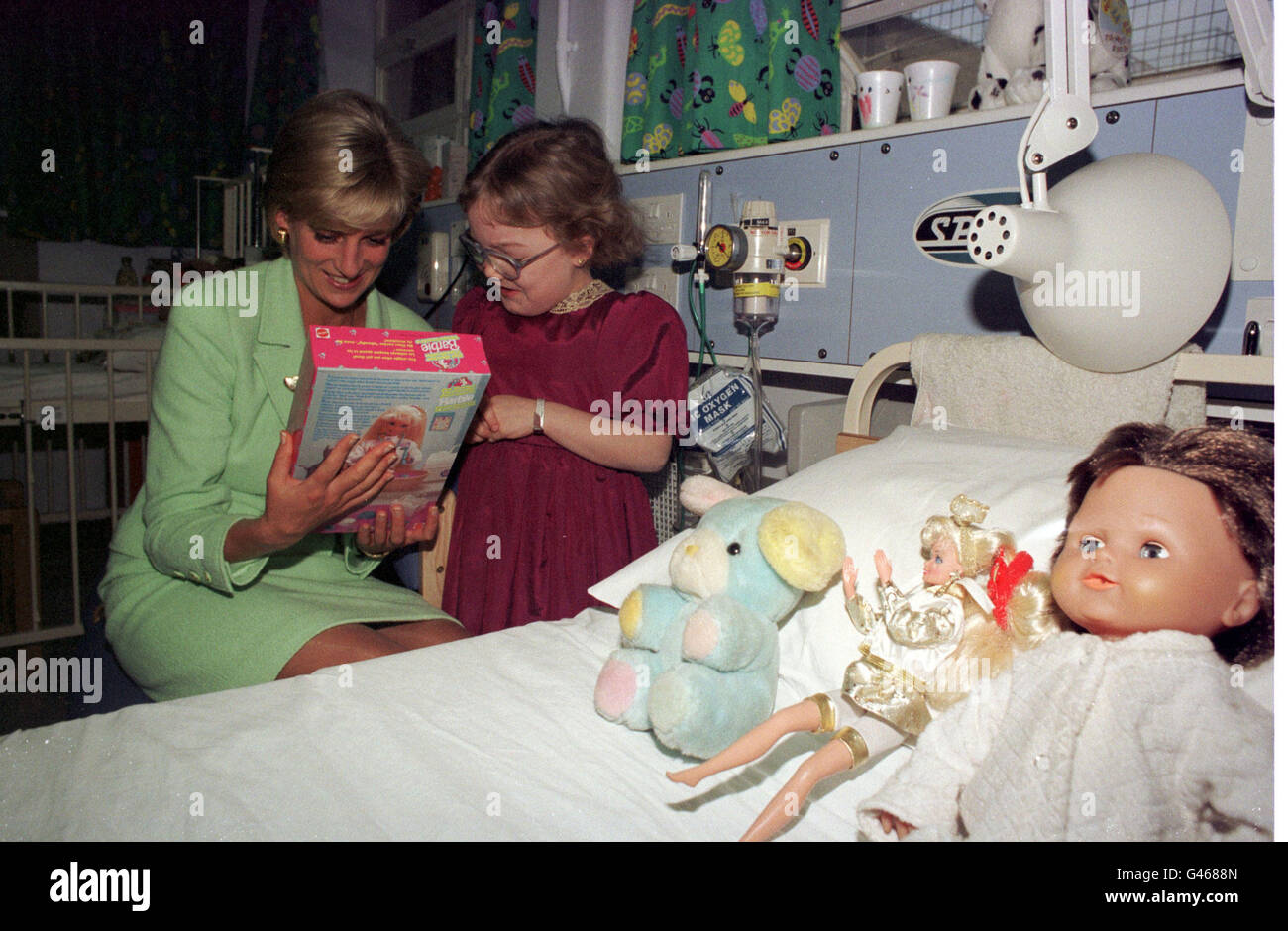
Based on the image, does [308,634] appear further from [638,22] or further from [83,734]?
[638,22]

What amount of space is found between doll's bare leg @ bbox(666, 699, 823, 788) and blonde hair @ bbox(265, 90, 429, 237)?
0.82 meters

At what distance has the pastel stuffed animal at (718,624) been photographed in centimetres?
70

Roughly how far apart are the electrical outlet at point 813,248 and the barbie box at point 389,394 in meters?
0.57

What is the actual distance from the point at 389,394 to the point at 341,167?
0.40 meters

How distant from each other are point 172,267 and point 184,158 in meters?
0.47

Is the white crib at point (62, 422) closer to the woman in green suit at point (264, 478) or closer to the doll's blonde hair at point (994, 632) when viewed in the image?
the woman in green suit at point (264, 478)

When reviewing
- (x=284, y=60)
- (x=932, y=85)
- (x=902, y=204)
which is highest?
(x=284, y=60)

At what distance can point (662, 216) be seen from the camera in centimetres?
150

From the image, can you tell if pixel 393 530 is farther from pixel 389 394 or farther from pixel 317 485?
pixel 389 394

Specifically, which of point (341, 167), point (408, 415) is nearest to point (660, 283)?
point (341, 167)

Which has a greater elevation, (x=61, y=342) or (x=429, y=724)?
(x=61, y=342)

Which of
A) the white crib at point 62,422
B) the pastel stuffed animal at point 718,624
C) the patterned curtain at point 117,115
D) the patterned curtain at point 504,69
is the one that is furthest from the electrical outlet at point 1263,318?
the patterned curtain at point 117,115

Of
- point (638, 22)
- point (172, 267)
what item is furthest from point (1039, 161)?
point (172, 267)

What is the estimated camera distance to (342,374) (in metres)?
0.80
